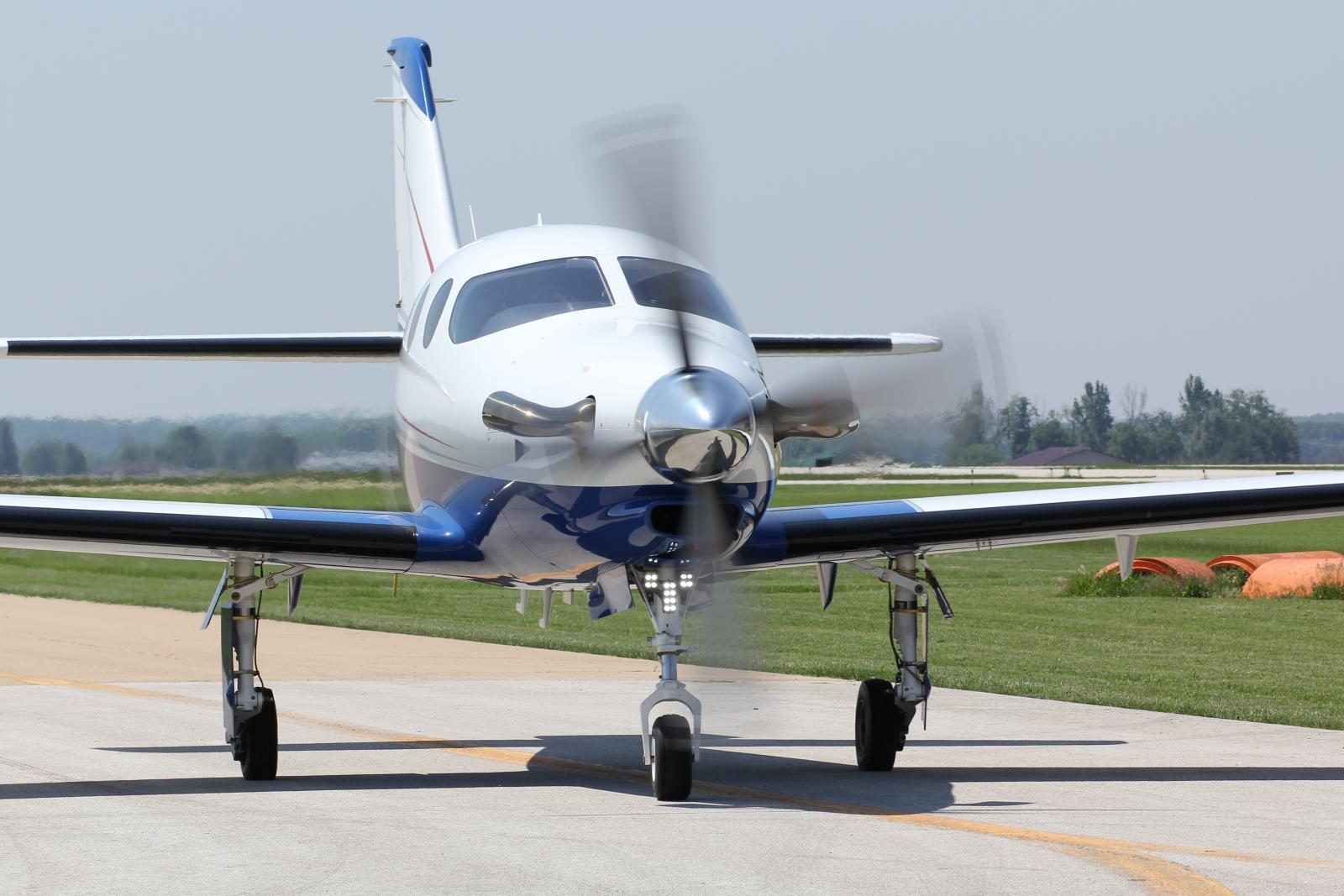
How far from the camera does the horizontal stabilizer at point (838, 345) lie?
1471 centimetres

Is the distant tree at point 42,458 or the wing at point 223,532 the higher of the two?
the wing at point 223,532

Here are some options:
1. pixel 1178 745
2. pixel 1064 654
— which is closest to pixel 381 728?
pixel 1178 745

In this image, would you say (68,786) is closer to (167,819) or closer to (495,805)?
(167,819)

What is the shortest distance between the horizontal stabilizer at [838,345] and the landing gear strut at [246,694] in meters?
5.02

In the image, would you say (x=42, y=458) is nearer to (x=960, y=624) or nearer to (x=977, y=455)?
(x=960, y=624)

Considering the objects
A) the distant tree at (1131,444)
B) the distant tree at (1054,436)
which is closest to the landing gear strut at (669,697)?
the distant tree at (1054,436)

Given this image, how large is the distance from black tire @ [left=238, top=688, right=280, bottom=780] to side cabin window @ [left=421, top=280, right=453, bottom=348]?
8.29 ft

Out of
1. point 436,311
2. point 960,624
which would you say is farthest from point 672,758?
point 960,624

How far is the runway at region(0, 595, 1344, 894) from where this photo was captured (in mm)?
7836

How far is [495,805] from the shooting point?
10.0 metres

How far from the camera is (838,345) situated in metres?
14.8

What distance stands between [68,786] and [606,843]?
4.19m

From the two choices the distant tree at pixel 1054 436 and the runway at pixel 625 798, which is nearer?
the runway at pixel 625 798

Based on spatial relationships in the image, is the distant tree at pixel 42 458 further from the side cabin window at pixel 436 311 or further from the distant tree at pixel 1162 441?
the distant tree at pixel 1162 441
